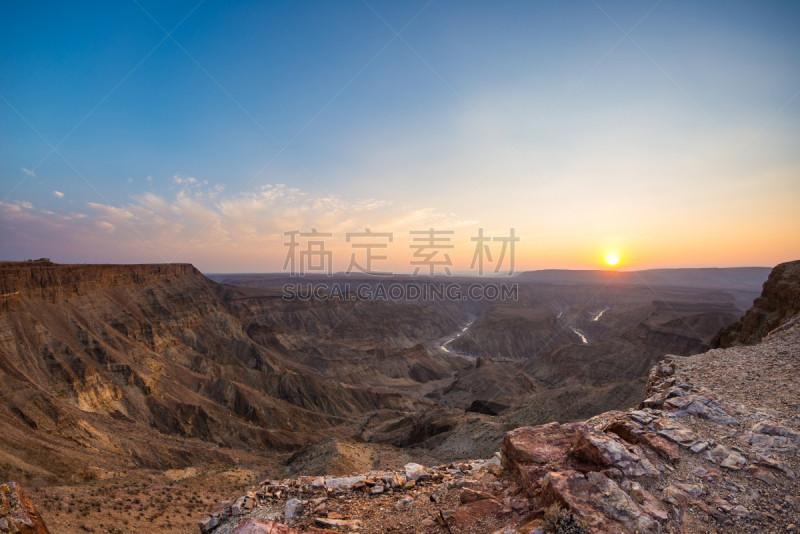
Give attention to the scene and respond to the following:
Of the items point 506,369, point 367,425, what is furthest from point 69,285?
point 506,369

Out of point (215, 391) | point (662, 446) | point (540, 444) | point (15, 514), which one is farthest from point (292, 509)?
point (215, 391)

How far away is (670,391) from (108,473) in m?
28.1

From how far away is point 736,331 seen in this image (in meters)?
26.6

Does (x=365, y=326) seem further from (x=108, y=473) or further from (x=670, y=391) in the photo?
(x=670, y=391)

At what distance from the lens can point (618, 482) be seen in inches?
232

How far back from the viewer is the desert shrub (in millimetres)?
4996

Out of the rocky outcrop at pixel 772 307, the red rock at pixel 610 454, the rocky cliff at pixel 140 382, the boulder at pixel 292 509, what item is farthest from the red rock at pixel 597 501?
the rocky cliff at pixel 140 382

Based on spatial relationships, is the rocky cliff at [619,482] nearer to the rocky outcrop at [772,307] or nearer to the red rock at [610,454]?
the red rock at [610,454]

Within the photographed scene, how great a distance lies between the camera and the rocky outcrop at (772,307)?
2098 centimetres

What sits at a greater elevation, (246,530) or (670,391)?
(670,391)

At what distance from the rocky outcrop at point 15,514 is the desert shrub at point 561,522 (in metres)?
9.32

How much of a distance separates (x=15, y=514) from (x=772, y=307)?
37.6m

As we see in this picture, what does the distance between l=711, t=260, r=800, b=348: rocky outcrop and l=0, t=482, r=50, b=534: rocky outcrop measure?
32.5 metres

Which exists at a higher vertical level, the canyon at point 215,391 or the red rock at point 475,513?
the red rock at point 475,513
